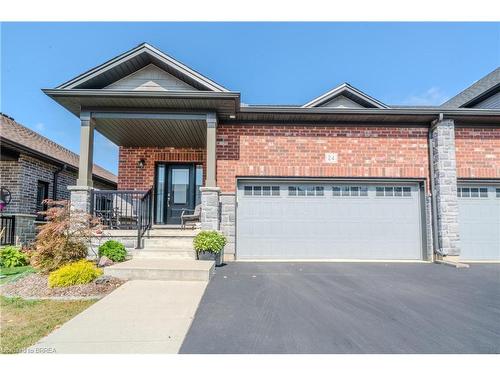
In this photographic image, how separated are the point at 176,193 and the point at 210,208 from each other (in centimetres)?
312

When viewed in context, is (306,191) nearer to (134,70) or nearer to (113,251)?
(113,251)

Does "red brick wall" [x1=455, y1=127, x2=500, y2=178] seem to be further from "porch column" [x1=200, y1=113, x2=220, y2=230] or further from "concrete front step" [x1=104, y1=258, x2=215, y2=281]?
"concrete front step" [x1=104, y1=258, x2=215, y2=281]

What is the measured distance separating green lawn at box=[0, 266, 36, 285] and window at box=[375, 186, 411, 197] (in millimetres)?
8412

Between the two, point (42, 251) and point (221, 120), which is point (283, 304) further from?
point (221, 120)

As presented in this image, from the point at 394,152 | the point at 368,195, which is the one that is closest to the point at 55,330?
the point at 368,195

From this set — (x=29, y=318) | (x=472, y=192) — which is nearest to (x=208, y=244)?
A: (x=29, y=318)

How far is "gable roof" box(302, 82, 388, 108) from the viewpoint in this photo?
992 centimetres

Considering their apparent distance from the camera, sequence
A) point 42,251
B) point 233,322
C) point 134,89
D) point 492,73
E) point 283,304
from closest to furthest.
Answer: point 233,322, point 283,304, point 42,251, point 134,89, point 492,73

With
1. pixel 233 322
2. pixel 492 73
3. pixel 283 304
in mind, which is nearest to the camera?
pixel 233 322

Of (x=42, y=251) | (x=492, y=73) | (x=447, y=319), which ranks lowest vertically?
(x=447, y=319)

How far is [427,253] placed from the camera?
822 centimetres

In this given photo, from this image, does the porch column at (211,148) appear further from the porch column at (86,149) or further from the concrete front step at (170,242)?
the porch column at (86,149)

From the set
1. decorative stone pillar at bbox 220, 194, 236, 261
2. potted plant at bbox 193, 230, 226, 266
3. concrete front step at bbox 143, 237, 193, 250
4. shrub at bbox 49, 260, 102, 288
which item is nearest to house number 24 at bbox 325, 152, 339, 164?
decorative stone pillar at bbox 220, 194, 236, 261

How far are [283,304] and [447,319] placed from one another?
1976mm
